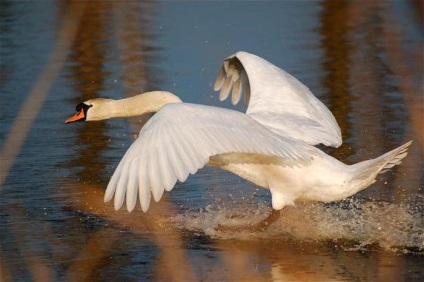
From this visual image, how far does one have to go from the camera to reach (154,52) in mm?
13398

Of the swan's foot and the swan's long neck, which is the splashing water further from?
the swan's long neck

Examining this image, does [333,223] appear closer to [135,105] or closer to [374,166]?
[374,166]

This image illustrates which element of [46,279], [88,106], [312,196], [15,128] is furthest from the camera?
[15,128]

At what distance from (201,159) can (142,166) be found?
1.07 ft

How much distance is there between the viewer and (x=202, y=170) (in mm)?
8977

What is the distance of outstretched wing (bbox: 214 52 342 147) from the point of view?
292 inches

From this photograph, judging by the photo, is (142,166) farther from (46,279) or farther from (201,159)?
(46,279)

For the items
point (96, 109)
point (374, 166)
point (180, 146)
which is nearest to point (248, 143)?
point (180, 146)

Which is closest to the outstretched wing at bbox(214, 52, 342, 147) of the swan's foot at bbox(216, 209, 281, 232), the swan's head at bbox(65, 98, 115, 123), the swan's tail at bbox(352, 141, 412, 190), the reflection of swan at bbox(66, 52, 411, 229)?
the reflection of swan at bbox(66, 52, 411, 229)

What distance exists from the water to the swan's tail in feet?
1.30

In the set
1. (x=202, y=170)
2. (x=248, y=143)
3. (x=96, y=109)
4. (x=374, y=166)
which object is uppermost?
(x=248, y=143)

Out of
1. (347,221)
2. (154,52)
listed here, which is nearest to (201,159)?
(347,221)

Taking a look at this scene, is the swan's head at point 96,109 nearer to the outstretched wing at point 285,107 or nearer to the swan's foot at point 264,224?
the outstretched wing at point 285,107

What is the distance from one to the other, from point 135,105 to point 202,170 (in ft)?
3.96
